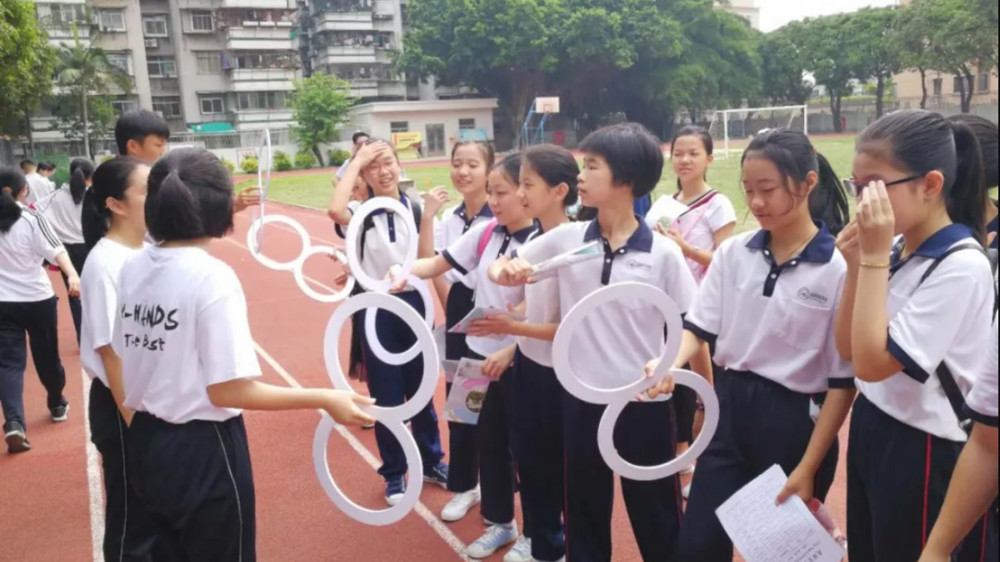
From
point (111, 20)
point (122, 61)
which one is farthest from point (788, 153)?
point (111, 20)

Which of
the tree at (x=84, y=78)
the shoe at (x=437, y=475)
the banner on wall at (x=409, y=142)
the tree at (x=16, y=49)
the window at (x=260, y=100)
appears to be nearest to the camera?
the shoe at (x=437, y=475)

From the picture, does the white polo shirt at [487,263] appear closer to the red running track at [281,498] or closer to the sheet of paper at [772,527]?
the red running track at [281,498]

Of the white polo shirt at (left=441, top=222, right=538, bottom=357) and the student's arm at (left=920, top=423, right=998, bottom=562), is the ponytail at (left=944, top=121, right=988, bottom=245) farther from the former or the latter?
the white polo shirt at (left=441, top=222, right=538, bottom=357)

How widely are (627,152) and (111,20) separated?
47.7 meters

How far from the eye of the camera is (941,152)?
198 centimetres

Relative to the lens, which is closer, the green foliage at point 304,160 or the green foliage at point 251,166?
the green foliage at point 251,166

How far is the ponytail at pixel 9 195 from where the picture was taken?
5.48 metres

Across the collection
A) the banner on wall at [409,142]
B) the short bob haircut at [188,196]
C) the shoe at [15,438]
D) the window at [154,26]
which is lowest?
the shoe at [15,438]

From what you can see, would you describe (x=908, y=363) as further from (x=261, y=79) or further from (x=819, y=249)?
(x=261, y=79)

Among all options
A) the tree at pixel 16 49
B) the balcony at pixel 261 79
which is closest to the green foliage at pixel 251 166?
the tree at pixel 16 49

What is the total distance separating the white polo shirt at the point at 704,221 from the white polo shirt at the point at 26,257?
421 cm

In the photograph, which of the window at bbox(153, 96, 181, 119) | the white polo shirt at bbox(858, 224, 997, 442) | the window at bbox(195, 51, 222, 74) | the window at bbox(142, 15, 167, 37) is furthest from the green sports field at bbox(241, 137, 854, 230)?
the window at bbox(142, 15, 167, 37)

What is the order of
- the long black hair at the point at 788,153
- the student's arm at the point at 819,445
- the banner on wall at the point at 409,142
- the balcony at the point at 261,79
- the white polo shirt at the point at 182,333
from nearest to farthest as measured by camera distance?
the white polo shirt at the point at 182,333, the student's arm at the point at 819,445, the long black hair at the point at 788,153, the banner on wall at the point at 409,142, the balcony at the point at 261,79

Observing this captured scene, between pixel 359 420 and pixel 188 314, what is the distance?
552 millimetres
